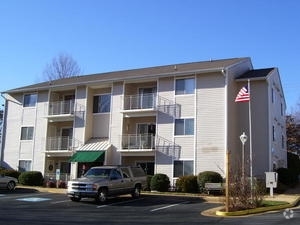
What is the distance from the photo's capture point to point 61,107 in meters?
39.7

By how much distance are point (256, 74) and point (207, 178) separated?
10083 mm

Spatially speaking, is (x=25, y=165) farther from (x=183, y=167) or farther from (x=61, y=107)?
(x=183, y=167)

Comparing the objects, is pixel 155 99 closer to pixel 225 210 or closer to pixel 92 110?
pixel 92 110

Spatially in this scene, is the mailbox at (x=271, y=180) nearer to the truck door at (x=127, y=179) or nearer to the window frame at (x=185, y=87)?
the truck door at (x=127, y=179)

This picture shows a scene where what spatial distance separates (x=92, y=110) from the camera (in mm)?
38656

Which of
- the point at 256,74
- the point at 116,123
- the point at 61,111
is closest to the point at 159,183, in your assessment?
the point at 116,123

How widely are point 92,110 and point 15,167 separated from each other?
9.14 meters

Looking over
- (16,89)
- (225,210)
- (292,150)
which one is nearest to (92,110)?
(16,89)

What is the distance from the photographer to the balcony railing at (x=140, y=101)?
116 feet

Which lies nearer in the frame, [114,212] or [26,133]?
[114,212]

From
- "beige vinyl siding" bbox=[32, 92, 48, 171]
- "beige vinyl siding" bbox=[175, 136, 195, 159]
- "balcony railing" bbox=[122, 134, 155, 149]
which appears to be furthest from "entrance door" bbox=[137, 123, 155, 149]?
"beige vinyl siding" bbox=[32, 92, 48, 171]

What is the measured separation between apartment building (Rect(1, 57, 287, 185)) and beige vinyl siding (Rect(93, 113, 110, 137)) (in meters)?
0.08

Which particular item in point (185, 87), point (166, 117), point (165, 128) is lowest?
point (165, 128)

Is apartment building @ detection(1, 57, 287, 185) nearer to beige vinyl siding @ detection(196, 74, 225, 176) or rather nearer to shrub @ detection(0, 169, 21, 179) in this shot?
beige vinyl siding @ detection(196, 74, 225, 176)
